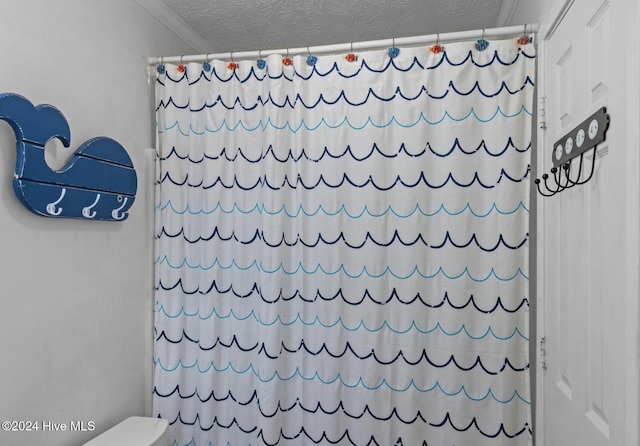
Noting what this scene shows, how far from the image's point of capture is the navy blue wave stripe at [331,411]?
67.2 inches

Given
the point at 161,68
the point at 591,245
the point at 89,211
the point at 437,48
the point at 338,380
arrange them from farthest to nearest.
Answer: the point at 161,68
the point at 338,380
the point at 437,48
the point at 89,211
the point at 591,245

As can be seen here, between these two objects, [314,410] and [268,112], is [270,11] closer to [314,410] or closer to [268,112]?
[268,112]

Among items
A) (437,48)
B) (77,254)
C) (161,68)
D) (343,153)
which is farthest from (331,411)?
(161,68)

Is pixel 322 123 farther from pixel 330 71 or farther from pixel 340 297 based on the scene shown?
pixel 340 297

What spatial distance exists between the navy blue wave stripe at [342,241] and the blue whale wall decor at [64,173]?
1.07 feet

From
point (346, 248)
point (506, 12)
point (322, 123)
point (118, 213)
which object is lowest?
point (346, 248)

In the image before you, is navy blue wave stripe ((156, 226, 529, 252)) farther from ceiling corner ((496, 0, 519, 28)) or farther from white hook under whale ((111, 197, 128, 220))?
ceiling corner ((496, 0, 519, 28))

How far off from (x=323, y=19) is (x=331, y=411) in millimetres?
1929

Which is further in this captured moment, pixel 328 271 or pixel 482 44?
pixel 328 271

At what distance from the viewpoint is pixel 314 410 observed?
6.12 feet

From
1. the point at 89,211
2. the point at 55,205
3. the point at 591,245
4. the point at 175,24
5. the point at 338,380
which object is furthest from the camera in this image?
the point at 175,24

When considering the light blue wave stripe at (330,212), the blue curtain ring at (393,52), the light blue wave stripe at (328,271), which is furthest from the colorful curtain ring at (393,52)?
the light blue wave stripe at (328,271)

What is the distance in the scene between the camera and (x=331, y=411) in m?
1.84

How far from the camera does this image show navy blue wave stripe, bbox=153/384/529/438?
1.71m
